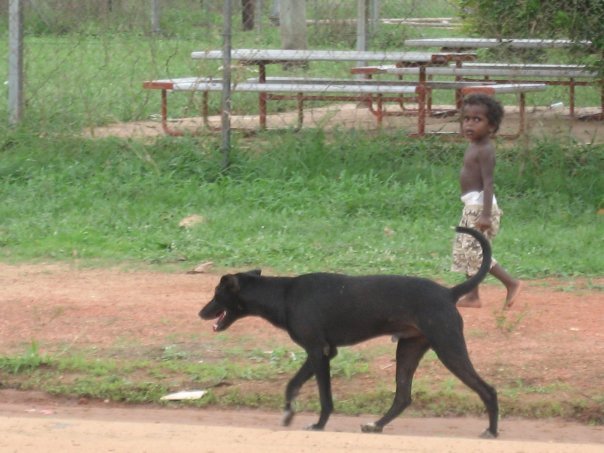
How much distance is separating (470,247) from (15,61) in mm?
5592

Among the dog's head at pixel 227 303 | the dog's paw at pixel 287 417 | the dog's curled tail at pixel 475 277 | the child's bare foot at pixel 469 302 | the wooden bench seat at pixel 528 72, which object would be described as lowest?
the dog's paw at pixel 287 417

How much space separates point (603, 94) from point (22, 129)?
5.74m

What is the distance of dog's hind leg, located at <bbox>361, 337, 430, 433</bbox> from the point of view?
18.2 feet

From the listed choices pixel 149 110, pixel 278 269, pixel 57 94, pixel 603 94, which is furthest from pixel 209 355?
pixel 149 110

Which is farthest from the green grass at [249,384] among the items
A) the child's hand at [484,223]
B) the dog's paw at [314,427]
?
the child's hand at [484,223]

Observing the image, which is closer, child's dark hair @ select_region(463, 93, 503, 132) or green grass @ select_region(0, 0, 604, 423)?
green grass @ select_region(0, 0, 604, 423)

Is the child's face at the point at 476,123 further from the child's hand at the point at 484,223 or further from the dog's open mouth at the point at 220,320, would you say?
the dog's open mouth at the point at 220,320

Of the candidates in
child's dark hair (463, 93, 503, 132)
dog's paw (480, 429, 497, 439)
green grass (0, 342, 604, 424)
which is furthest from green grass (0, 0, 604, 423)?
child's dark hair (463, 93, 503, 132)

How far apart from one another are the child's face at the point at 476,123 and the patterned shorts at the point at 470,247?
1.48ft

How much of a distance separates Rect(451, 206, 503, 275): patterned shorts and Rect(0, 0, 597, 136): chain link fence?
3854 mm

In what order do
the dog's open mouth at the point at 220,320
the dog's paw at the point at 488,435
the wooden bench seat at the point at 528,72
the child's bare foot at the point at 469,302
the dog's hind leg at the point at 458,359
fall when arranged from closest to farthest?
the dog's hind leg at the point at 458,359 < the dog's paw at the point at 488,435 < the dog's open mouth at the point at 220,320 < the child's bare foot at the point at 469,302 < the wooden bench seat at the point at 528,72

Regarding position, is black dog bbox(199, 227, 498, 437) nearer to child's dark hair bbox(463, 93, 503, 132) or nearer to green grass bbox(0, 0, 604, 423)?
green grass bbox(0, 0, 604, 423)

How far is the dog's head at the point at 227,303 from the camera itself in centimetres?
568

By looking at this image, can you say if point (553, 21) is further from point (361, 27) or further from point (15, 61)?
point (15, 61)
